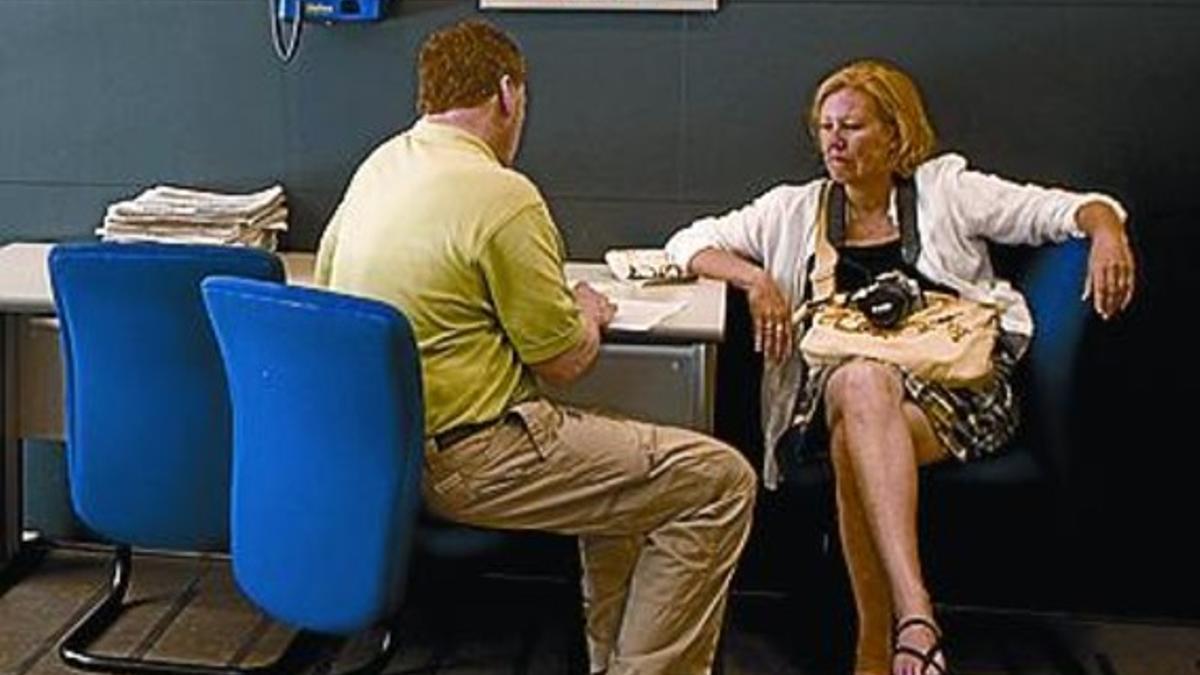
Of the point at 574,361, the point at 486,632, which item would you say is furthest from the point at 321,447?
the point at 486,632

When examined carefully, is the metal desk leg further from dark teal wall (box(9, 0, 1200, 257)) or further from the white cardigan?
the white cardigan

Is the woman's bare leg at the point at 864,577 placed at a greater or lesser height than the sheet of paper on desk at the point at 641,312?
lesser

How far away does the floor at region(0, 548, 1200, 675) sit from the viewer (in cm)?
354

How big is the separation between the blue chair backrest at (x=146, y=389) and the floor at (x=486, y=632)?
16.8 inches

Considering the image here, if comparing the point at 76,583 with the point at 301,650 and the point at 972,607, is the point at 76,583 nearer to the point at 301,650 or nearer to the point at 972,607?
the point at 301,650

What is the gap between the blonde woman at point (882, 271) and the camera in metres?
3.27

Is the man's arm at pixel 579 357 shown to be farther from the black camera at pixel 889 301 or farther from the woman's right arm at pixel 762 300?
the black camera at pixel 889 301

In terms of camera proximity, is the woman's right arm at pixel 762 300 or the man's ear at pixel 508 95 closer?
the man's ear at pixel 508 95

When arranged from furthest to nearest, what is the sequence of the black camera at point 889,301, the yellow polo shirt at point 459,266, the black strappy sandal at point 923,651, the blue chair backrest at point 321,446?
the black camera at point 889,301 → the black strappy sandal at point 923,651 → the yellow polo shirt at point 459,266 → the blue chair backrest at point 321,446

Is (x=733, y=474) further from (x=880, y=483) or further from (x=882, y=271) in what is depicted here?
(x=882, y=271)

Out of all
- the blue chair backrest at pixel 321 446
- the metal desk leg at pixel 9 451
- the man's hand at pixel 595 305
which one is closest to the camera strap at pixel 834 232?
the man's hand at pixel 595 305

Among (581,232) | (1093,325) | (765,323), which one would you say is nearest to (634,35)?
(581,232)

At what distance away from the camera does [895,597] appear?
10.6 feet

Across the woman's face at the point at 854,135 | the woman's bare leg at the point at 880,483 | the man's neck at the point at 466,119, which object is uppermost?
the man's neck at the point at 466,119
